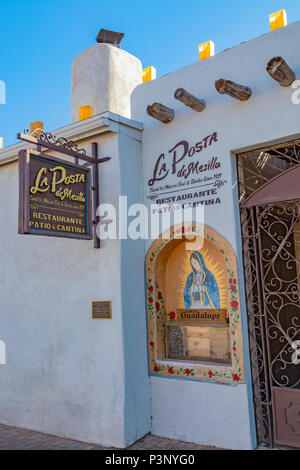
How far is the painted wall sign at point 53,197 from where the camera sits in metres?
4.60

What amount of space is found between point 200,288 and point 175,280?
0.44 m

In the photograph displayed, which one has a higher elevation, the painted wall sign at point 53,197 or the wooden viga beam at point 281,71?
the wooden viga beam at point 281,71

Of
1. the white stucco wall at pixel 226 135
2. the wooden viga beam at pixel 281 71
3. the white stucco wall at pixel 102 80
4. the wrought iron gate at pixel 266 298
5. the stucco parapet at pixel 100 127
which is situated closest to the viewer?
the wooden viga beam at pixel 281 71

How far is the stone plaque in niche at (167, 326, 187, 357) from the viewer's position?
5.89m

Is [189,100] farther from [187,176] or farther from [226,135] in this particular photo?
[187,176]

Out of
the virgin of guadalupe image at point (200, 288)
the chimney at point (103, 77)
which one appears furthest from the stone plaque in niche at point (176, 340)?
the chimney at point (103, 77)

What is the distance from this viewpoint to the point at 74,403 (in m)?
5.82

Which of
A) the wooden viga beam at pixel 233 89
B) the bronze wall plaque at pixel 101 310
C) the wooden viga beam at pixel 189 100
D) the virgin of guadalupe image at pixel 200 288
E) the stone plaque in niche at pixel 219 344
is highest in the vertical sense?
the wooden viga beam at pixel 189 100

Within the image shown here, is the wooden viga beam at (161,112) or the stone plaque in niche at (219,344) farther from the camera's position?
the wooden viga beam at (161,112)

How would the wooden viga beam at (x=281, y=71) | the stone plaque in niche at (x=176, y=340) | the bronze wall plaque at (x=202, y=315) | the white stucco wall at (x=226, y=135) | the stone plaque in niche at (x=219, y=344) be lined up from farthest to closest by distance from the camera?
the stone plaque in niche at (x=176, y=340) < the bronze wall plaque at (x=202, y=315) < the stone plaque in niche at (x=219, y=344) < the white stucco wall at (x=226, y=135) < the wooden viga beam at (x=281, y=71)

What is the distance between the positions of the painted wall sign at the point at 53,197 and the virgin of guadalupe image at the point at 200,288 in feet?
5.35

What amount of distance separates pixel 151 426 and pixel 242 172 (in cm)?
374

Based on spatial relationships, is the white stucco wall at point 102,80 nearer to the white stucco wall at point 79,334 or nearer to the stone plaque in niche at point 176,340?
the white stucco wall at point 79,334
